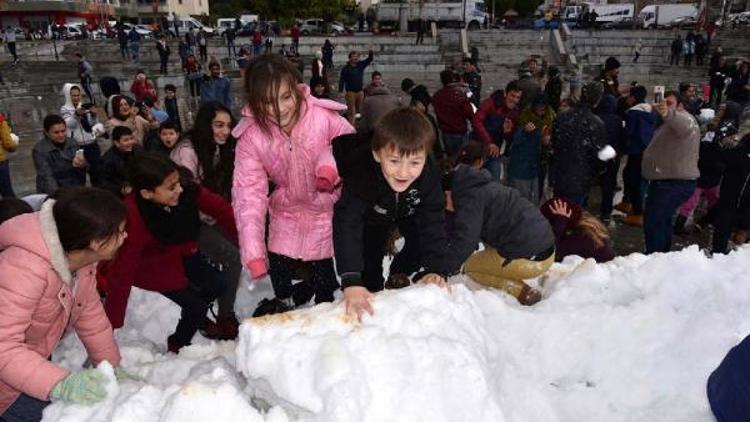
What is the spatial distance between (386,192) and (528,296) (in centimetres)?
133

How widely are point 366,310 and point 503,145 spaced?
18.7ft

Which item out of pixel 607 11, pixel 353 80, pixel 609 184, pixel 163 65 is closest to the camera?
pixel 609 184

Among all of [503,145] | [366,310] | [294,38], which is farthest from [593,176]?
[294,38]

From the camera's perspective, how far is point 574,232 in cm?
402

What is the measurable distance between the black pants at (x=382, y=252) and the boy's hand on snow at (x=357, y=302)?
66cm

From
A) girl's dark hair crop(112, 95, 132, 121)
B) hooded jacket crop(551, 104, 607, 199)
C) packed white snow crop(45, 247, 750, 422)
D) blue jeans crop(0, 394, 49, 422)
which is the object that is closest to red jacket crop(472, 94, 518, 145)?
hooded jacket crop(551, 104, 607, 199)

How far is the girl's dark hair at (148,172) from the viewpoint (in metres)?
2.92

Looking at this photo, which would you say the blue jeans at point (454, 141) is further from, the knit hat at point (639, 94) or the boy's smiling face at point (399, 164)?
the boy's smiling face at point (399, 164)

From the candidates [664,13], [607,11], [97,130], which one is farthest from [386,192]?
[607,11]

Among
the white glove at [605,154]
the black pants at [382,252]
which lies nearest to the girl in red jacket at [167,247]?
the black pants at [382,252]

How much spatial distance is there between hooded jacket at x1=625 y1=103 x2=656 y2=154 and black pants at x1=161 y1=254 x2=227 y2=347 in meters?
5.44

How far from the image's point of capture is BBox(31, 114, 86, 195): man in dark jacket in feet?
18.0

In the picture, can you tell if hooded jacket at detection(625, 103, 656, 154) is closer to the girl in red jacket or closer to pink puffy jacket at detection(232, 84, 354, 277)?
pink puffy jacket at detection(232, 84, 354, 277)

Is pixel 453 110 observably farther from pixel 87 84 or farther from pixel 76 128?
pixel 87 84
